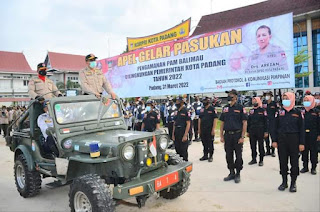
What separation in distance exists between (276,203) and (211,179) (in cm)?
168

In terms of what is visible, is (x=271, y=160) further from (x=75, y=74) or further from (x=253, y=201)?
(x=75, y=74)

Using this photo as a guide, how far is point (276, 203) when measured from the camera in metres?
4.32

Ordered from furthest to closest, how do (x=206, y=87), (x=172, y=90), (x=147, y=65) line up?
1. (x=147, y=65)
2. (x=172, y=90)
3. (x=206, y=87)

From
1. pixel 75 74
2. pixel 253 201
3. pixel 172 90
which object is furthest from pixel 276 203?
pixel 75 74

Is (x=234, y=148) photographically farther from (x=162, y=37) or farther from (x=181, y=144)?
(x=162, y=37)

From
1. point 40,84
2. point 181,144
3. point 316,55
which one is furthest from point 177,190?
point 316,55

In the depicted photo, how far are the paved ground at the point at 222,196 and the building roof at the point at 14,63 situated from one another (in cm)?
3620

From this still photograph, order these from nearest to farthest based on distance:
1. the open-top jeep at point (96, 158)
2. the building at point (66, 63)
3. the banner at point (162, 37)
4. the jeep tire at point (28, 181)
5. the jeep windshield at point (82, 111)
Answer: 1. the open-top jeep at point (96, 158)
2. the jeep windshield at point (82, 111)
3. the jeep tire at point (28, 181)
4. the banner at point (162, 37)
5. the building at point (66, 63)

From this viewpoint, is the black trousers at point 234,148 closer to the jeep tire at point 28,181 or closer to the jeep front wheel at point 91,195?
the jeep front wheel at point 91,195

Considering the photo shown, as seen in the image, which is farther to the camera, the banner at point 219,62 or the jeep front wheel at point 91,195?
the banner at point 219,62

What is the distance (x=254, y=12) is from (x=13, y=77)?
108 ft

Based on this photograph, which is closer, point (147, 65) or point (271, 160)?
point (271, 160)

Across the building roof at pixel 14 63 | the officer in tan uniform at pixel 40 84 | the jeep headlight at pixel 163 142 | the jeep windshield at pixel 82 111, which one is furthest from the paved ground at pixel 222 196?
the building roof at pixel 14 63

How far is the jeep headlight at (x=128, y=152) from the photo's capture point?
11.9 feet
